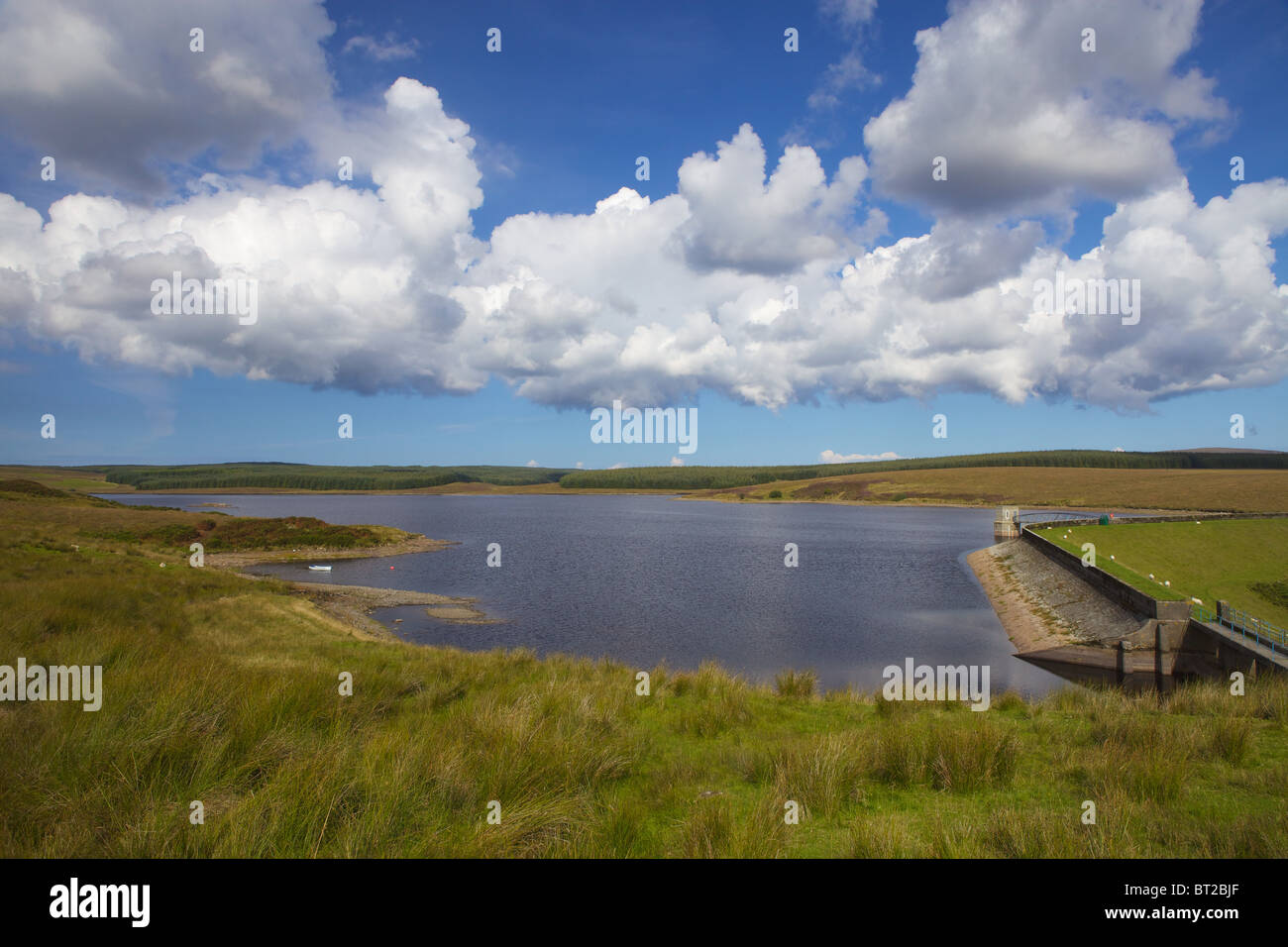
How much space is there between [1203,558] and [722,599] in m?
28.1

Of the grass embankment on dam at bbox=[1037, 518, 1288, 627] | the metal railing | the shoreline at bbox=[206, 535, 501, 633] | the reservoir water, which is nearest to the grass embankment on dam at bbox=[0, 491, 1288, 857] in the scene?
the metal railing

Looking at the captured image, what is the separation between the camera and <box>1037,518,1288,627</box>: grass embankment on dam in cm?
2812

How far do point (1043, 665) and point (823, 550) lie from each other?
37.6 meters

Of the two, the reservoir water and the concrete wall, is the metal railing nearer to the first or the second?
the concrete wall

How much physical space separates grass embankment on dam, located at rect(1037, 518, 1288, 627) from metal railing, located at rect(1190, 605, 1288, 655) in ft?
5.73

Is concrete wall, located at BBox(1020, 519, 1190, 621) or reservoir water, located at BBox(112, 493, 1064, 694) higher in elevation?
concrete wall, located at BBox(1020, 519, 1190, 621)

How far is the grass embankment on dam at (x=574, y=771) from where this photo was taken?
186 inches

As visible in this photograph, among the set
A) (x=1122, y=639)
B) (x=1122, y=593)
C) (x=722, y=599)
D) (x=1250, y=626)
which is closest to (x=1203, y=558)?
(x=1122, y=593)

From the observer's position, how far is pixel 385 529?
6738 centimetres

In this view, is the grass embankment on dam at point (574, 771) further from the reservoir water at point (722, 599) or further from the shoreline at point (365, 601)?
the shoreline at point (365, 601)

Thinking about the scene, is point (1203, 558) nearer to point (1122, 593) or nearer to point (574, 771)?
point (1122, 593)

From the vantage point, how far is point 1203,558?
121 feet
